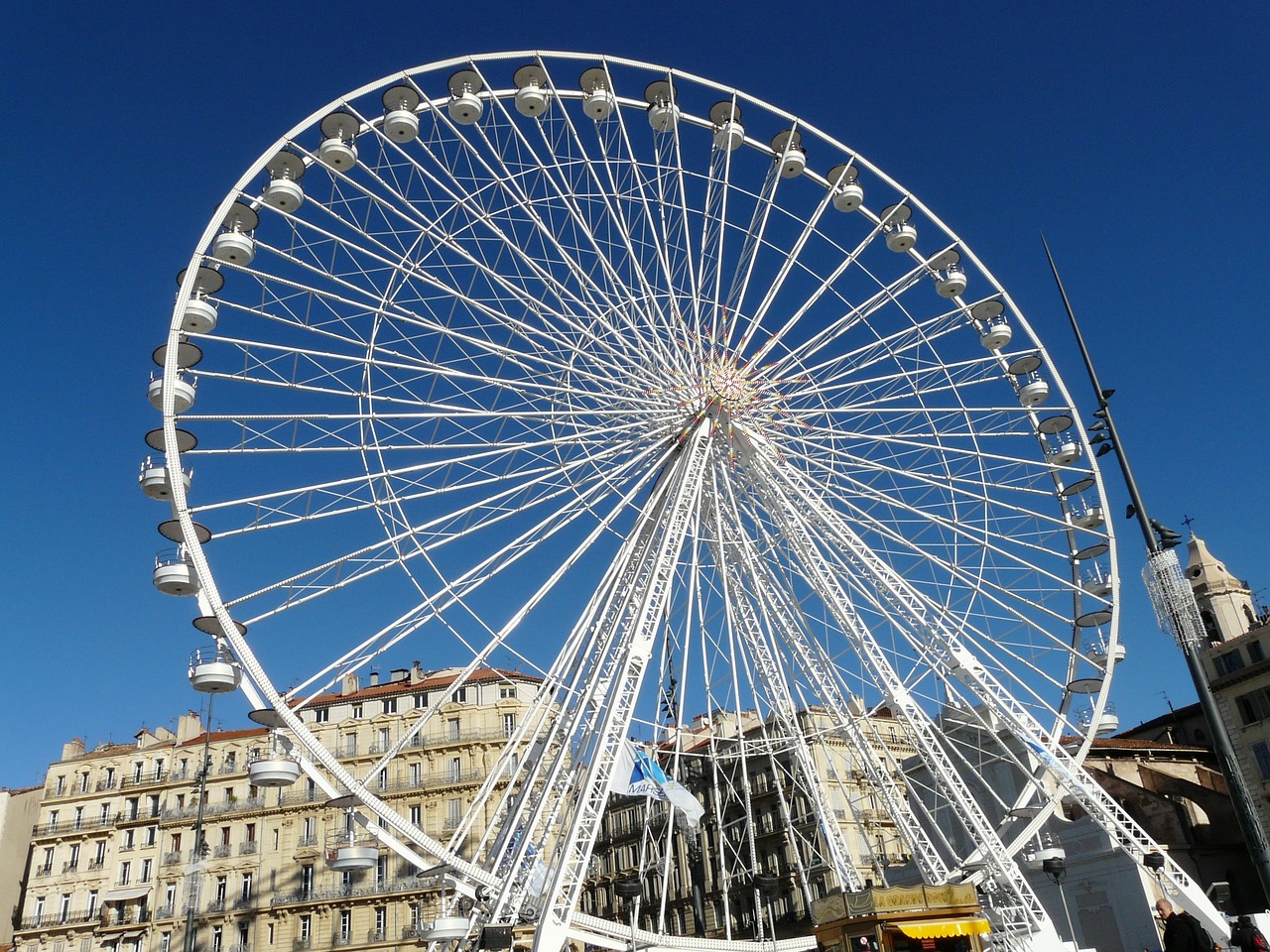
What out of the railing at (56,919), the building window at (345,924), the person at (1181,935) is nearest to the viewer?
the person at (1181,935)

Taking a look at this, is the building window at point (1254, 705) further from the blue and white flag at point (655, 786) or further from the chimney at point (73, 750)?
the chimney at point (73, 750)

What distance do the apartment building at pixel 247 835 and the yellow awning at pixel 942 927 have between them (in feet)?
113

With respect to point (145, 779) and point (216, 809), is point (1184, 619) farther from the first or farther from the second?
point (145, 779)

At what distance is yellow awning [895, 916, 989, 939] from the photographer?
15.6m

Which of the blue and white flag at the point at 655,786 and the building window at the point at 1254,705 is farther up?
A: the building window at the point at 1254,705

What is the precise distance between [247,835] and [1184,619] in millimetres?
45878

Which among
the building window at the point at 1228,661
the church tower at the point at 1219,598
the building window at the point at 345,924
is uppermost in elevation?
the church tower at the point at 1219,598

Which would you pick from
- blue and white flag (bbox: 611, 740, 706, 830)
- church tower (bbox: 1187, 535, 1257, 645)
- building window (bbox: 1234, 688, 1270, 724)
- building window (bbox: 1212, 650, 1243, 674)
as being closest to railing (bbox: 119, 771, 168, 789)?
blue and white flag (bbox: 611, 740, 706, 830)

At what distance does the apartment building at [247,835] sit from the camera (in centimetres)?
4912

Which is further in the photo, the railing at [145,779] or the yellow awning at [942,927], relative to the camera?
Answer: the railing at [145,779]

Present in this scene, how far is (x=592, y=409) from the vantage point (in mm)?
23969

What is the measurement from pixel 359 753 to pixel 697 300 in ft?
116

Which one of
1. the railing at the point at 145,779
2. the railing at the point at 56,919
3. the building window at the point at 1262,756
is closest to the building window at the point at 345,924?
the railing at the point at 145,779

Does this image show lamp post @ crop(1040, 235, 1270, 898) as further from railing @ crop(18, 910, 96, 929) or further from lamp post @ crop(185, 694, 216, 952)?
railing @ crop(18, 910, 96, 929)
